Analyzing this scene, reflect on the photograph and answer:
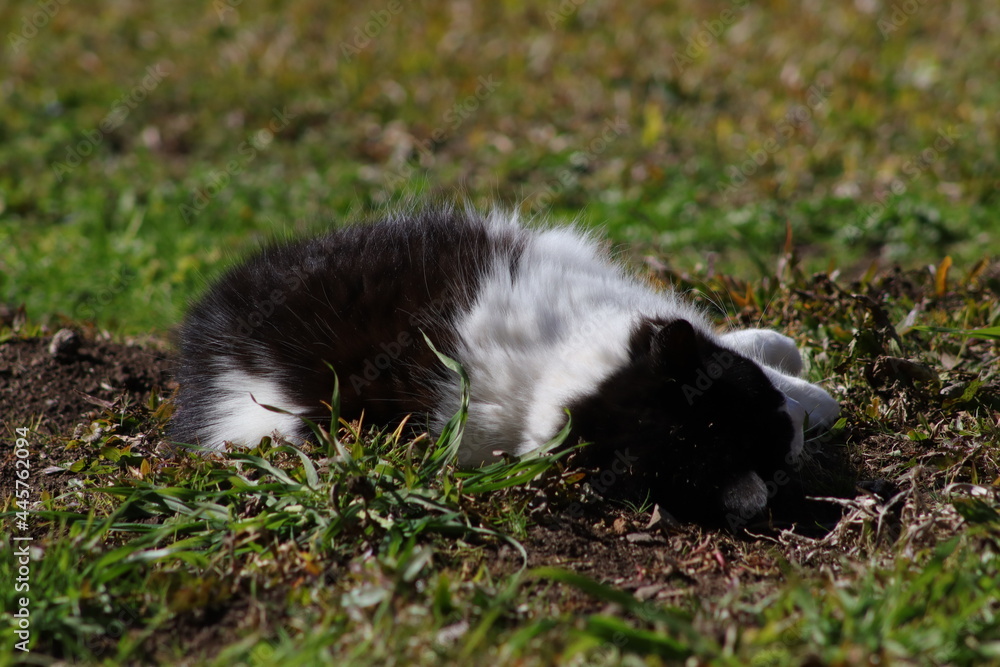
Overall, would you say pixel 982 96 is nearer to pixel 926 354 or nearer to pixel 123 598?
pixel 926 354

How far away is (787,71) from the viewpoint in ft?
24.9

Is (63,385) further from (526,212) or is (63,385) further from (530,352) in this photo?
(526,212)

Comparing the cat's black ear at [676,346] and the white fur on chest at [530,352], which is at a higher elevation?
the cat's black ear at [676,346]

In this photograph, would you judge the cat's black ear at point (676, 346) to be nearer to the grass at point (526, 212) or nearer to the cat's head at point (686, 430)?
the cat's head at point (686, 430)

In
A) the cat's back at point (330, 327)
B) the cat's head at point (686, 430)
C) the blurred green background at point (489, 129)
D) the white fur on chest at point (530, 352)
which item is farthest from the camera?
the blurred green background at point (489, 129)

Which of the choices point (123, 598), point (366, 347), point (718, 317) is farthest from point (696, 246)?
point (123, 598)

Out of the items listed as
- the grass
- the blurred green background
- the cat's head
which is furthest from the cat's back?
the blurred green background

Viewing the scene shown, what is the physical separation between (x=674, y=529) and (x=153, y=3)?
365 inches

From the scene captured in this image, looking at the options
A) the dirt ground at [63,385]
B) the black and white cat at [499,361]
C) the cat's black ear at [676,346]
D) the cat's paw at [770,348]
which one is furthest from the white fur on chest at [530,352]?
the dirt ground at [63,385]

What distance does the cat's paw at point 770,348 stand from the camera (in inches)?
136

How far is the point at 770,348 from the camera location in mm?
3510

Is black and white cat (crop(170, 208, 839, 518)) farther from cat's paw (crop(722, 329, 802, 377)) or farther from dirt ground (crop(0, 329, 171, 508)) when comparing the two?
dirt ground (crop(0, 329, 171, 508))

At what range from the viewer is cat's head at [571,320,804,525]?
2809 mm

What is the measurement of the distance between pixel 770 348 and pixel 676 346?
2.77ft
